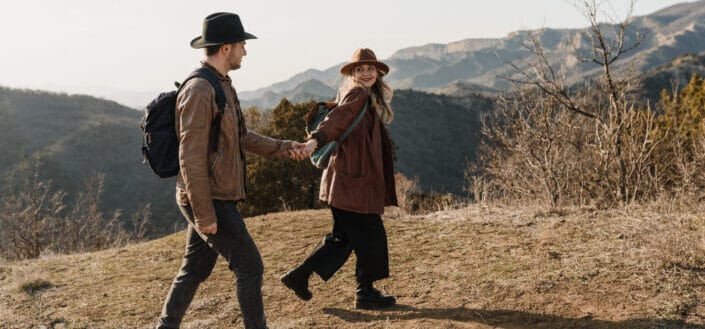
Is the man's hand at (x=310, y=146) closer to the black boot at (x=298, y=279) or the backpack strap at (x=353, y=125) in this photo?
the backpack strap at (x=353, y=125)

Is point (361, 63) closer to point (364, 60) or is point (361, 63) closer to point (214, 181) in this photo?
point (364, 60)

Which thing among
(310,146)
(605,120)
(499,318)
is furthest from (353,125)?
(605,120)

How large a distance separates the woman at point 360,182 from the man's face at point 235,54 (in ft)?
2.43

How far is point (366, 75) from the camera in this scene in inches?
146

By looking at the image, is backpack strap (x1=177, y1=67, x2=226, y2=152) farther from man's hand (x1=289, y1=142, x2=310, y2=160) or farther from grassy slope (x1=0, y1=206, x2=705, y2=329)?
grassy slope (x1=0, y1=206, x2=705, y2=329)

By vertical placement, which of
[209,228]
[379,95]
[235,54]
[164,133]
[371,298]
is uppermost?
[235,54]

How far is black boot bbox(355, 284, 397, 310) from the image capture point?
3852mm

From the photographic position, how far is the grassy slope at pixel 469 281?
11.5 feet

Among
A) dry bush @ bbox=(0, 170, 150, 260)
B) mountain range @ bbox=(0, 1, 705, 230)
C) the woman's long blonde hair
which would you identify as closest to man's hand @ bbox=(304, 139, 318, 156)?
the woman's long blonde hair

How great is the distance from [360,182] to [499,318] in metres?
1.24

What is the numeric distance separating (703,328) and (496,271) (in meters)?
1.51

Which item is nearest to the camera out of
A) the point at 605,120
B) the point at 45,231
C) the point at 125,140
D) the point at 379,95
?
the point at 379,95

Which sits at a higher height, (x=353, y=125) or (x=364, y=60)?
(x=364, y=60)

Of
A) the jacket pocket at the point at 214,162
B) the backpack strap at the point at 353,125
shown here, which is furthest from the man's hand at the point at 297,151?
the jacket pocket at the point at 214,162
